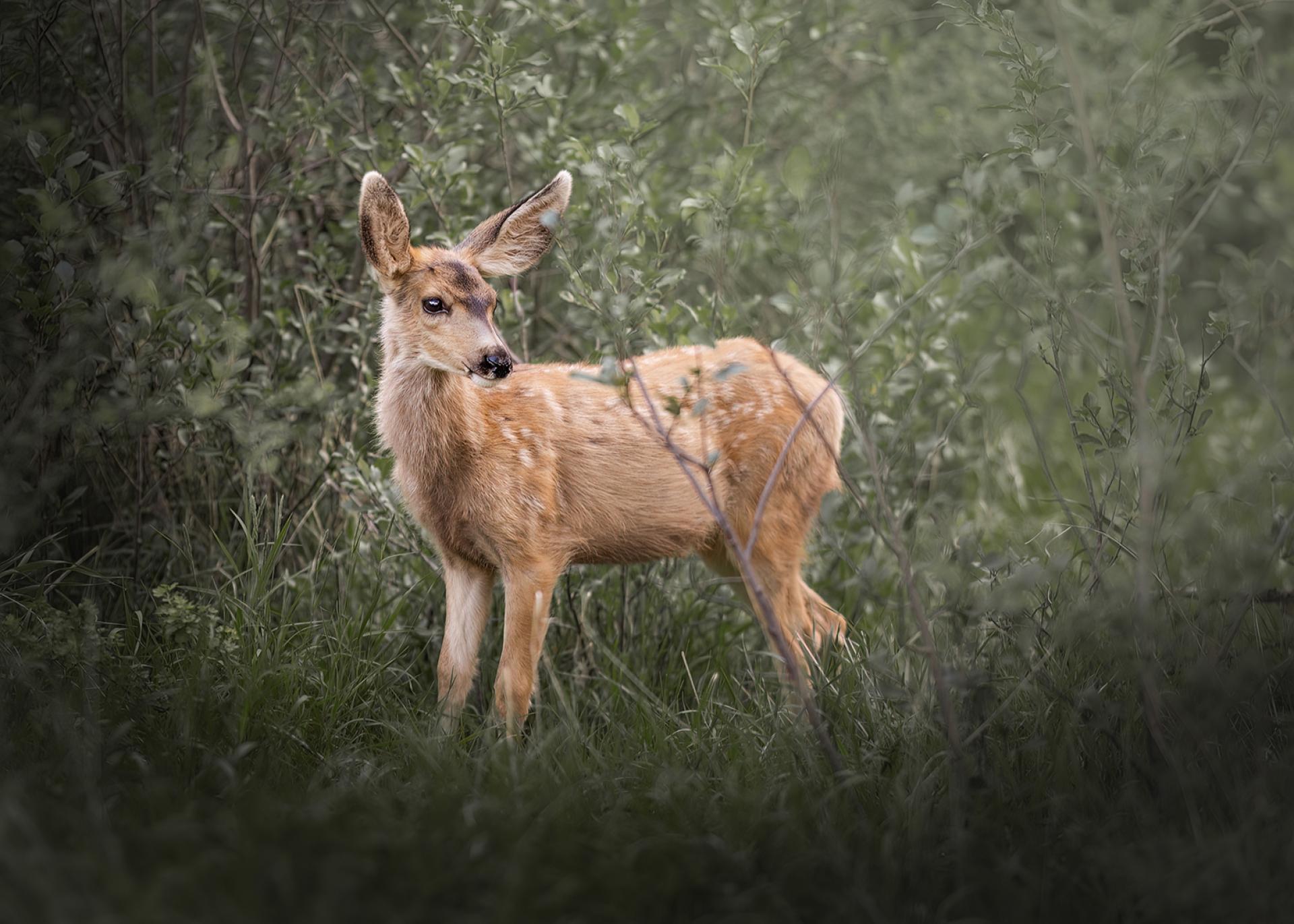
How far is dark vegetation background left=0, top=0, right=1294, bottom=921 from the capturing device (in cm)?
289

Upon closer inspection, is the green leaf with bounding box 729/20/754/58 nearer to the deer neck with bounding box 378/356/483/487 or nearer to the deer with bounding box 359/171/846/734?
the deer with bounding box 359/171/846/734

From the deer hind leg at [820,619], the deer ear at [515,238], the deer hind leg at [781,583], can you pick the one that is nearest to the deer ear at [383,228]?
the deer ear at [515,238]

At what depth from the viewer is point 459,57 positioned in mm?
6102

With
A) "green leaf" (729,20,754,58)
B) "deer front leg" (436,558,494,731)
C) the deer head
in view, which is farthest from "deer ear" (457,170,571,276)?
"deer front leg" (436,558,494,731)

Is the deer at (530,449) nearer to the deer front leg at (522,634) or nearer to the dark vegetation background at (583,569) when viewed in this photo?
the deer front leg at (522,634)

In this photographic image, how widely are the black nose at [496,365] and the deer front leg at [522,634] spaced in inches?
27.1

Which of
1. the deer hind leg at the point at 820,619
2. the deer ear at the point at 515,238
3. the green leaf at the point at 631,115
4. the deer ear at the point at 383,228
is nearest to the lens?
the deer ear at the point at 383,228

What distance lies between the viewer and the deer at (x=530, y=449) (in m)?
4.41

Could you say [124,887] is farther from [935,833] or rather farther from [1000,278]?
[1000,278]

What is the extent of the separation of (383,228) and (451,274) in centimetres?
29

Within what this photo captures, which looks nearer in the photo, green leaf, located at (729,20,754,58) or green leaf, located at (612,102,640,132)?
green leaf, located at (729,20,754,58)

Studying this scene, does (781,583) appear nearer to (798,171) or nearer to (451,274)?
(451,274)

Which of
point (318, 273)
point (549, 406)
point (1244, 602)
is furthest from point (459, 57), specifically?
point (1244, 602)

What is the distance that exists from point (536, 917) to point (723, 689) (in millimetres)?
2303
